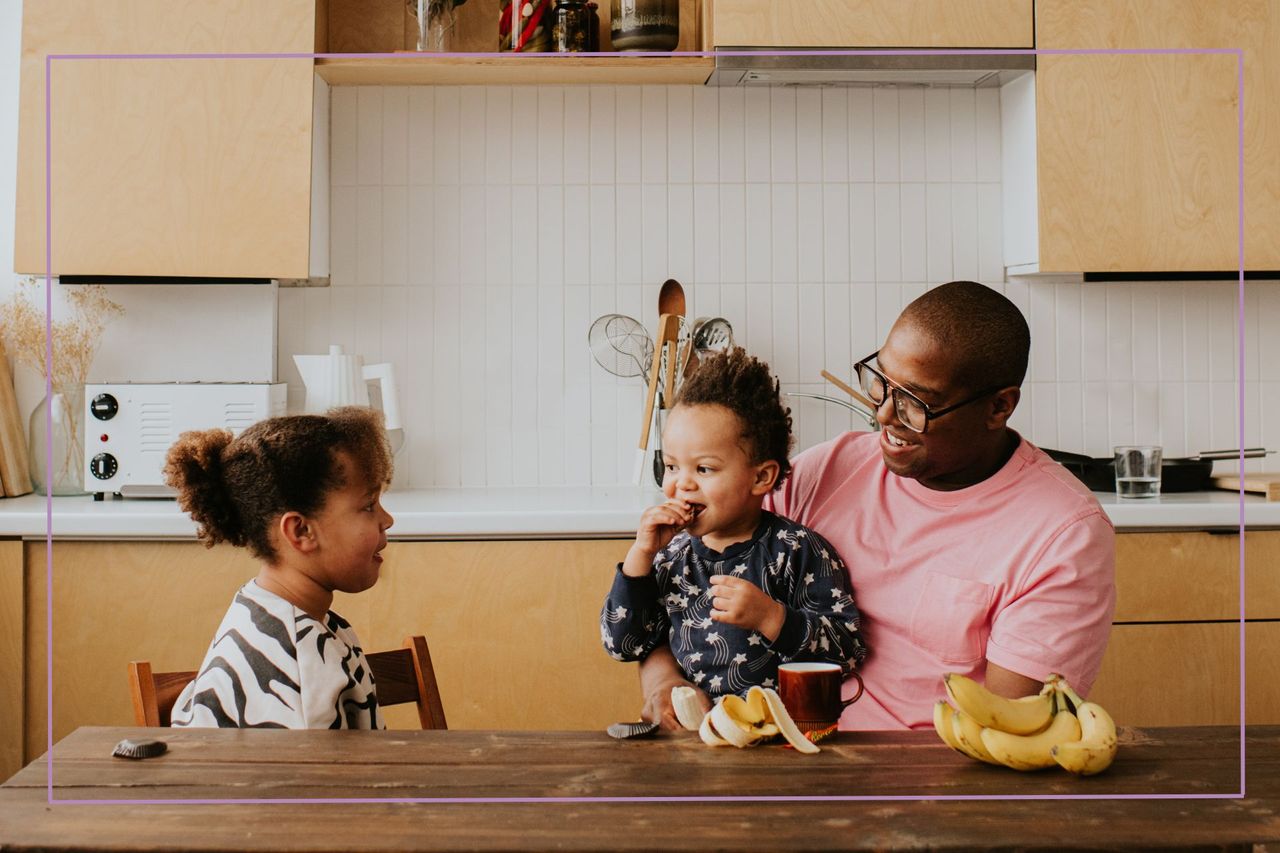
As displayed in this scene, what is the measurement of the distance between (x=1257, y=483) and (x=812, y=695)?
5.50ft

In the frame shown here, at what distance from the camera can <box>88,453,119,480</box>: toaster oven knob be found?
2.36 meters

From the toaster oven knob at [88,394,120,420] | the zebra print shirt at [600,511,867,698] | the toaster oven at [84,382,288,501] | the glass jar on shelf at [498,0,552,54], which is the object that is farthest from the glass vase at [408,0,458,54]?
the zebra print shirt at [600,511,867,698]

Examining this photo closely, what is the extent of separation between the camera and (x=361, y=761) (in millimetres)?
1037

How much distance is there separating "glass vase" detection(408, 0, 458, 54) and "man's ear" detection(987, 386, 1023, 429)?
5.35 feet

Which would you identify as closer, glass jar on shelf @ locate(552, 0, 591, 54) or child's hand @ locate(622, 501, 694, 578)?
child's hand @ locate(622, 501, 694, 578)

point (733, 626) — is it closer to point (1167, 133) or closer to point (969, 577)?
point (969, 577)

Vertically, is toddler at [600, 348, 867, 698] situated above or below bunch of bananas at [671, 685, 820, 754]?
above

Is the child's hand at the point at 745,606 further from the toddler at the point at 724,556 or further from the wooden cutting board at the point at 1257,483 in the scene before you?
the wooden cutting board at the point at 1257,483

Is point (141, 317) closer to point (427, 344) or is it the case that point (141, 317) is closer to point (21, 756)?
point (427, 344)

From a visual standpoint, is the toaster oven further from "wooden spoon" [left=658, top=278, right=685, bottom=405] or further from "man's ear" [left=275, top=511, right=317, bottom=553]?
"man's ear" [left=275, top=511, right=317, bottom=553]

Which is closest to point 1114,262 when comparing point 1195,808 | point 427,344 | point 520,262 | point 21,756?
point 520,262

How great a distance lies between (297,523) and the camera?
133 cm

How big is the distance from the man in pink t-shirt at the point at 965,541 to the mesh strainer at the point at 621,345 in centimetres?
131

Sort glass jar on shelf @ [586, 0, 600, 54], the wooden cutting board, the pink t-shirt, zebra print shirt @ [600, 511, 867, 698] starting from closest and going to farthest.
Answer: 1. the pink t-shirt
2. zebra print shirt @ [600, 511, 867, 698]
3. the wooden cutting board
4. glass jar on shelf @ [586, 0, 600, 54]
